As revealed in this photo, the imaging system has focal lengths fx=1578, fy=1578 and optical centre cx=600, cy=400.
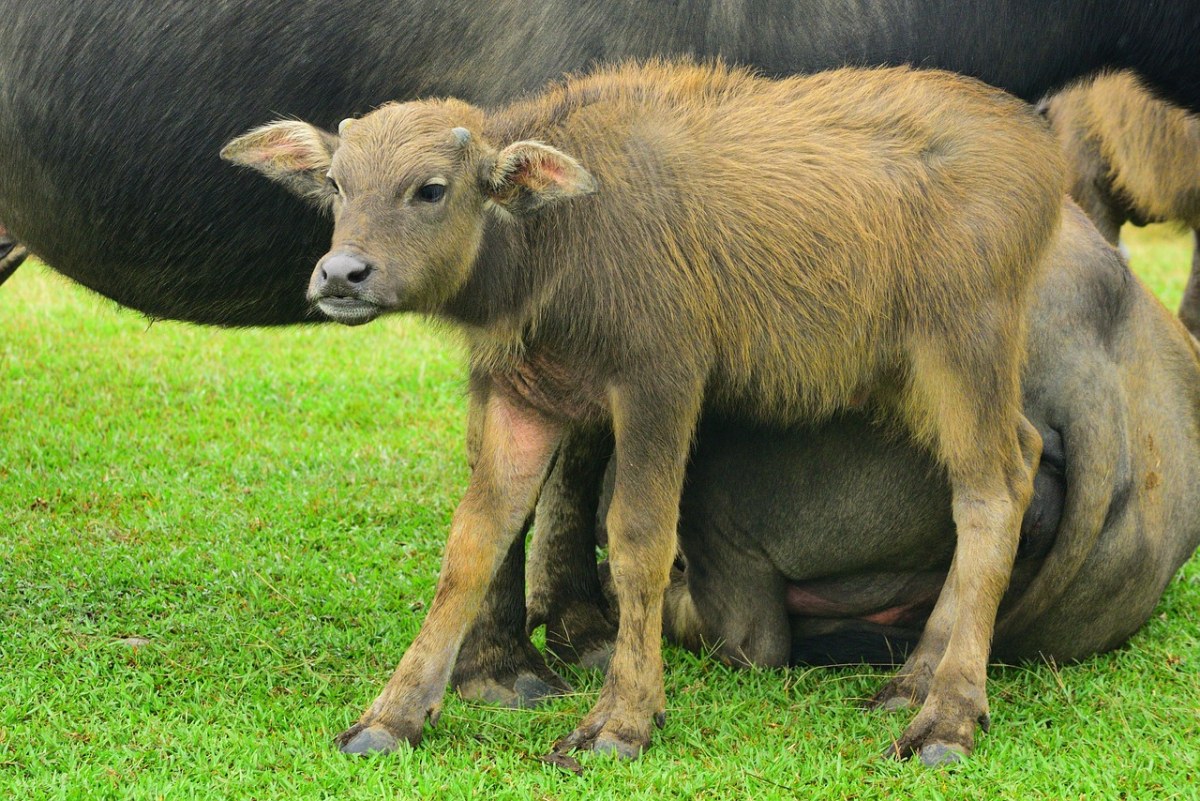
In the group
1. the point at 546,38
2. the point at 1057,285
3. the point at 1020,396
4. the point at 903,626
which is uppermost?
the point at 546,38

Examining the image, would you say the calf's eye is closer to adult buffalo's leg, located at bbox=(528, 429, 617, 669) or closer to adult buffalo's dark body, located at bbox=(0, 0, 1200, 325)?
adult buffalo's dark body, located at bbox=(0, 0, 1200, 325)

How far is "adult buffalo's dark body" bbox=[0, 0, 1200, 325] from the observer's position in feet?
13.9

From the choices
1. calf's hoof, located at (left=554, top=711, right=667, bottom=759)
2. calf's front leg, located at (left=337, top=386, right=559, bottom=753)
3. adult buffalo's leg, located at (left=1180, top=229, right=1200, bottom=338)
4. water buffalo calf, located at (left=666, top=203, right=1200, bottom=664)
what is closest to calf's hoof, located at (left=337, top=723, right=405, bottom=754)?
calf's front leg, located at (left=337, top=386, right=559, bottom=753)

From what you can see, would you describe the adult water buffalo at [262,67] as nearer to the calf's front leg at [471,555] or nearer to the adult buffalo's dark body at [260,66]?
the adult buffalo's dark body at [260,66]

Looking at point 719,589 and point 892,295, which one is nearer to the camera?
point 892,295

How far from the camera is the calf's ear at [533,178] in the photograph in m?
3.50

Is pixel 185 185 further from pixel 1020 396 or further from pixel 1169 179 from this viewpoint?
pixel 1169 179

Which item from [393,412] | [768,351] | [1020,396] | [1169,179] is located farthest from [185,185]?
[1169,179]

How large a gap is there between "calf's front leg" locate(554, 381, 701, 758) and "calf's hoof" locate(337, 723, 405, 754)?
1.31 ft

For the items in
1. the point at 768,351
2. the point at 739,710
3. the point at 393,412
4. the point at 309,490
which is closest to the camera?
the point at 768,351

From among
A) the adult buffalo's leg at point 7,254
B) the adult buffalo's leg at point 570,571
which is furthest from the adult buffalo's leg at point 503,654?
the adult buffalo's leg at point 7,254

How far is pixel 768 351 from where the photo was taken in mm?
3861

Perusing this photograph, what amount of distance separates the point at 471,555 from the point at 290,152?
41.8 inches

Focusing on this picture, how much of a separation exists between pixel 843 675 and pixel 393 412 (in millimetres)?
3318
